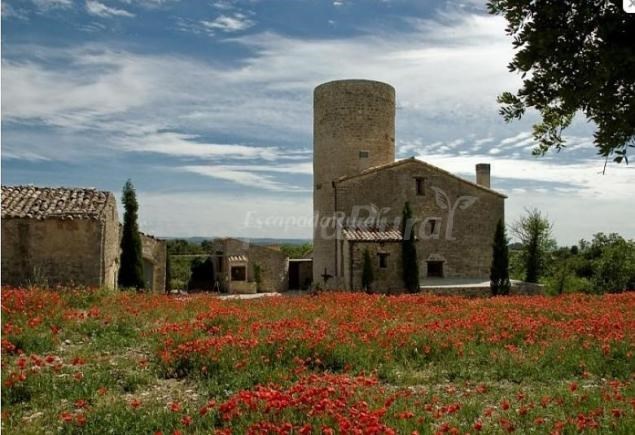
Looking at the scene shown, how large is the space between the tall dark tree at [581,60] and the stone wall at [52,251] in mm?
17732

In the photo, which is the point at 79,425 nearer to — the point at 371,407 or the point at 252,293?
the point at 371,407

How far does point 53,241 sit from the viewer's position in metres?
19.0

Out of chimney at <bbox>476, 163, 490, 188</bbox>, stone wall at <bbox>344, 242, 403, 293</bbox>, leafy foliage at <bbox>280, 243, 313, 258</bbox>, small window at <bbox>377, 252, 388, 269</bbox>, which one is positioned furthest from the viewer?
leafy foliage at <bbox>280, 243, 313, 258</bbox>

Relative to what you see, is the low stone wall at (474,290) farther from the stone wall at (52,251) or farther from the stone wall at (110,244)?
the stone wall at (52,251)

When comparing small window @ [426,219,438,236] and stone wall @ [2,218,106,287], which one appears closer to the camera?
stone wall @ [2,218,106,287]

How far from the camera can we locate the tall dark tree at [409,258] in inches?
978

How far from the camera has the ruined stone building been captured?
25.8 meters

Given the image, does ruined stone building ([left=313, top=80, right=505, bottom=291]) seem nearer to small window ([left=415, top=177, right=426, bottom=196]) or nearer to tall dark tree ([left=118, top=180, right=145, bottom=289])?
small window ([left=415, top=177, right=426, bottom=196])

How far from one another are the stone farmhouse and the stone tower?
13556 mm

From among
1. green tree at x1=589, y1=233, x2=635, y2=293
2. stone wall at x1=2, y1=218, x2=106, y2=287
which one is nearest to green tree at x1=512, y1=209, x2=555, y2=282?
green tree at x1=589, y1=233, x2=635, y2=293

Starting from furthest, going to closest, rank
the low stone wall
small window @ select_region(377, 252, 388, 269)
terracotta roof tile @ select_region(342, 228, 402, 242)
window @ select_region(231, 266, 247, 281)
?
window @ select_region(231, 266, 247, 281)
small window @ select_region(377, 252, 388, 269)
terracotta roof tile @ select_region(342, 228, 402, 242)
the low stone wall

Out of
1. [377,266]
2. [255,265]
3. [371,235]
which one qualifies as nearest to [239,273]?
[255,265]

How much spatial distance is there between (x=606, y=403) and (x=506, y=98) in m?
3.51

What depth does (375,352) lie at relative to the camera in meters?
8.42
